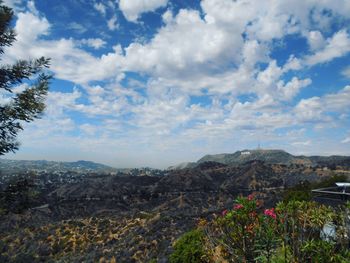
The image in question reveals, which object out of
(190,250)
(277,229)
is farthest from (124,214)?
Result: (277,229)

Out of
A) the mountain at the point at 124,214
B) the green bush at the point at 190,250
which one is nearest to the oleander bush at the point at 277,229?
the mountain at the point at 124,214

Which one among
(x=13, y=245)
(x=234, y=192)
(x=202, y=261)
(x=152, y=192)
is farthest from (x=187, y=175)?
(x=202, y=261)

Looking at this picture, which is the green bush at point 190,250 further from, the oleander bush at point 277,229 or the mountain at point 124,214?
the oleander bush at point 277,229

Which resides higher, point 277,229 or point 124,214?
point 277,229

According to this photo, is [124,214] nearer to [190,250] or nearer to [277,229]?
[190,250]

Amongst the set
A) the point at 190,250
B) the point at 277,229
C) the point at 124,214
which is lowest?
the point at 124,214

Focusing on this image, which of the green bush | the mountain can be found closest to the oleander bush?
the mountain

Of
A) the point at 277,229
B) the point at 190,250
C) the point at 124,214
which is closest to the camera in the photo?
the point at 277,229

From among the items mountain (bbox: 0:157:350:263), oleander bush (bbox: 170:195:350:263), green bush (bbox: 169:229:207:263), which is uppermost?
oleander bush (bbox: 170:195:350:263)

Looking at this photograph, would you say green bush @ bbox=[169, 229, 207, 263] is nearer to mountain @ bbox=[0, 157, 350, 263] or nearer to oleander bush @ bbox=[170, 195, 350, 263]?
mountain @ bbox=[0, 157, 350, 263]

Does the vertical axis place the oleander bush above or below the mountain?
above

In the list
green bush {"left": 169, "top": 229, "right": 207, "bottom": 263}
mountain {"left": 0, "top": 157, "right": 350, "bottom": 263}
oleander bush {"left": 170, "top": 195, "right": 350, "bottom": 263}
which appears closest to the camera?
oleander bush {"left": 170, "top": 195, "right": 350, "bottom": 263}

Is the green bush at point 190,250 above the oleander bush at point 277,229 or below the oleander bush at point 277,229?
below

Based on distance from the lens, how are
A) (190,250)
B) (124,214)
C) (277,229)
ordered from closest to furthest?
(277,229), (190,250), (124,214)
